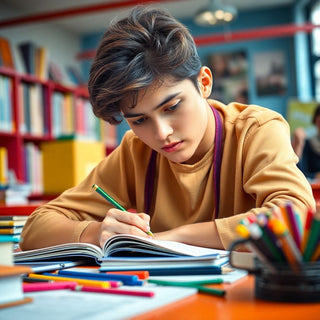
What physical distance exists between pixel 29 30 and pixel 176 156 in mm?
5209

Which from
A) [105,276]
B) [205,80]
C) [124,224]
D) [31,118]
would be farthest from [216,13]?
[105,276]

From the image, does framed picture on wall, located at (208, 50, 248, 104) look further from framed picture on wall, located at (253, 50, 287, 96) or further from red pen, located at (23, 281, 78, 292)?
red pen, located at (23, 281, 78, 292)

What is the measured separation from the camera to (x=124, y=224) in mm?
1044

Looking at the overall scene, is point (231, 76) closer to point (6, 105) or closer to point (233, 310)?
point (6, 105)

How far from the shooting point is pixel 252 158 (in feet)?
3.96

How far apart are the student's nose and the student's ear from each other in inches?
7.3

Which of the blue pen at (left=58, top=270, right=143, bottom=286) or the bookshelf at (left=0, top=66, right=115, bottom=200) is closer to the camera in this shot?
the blue pen at (left=58, top=270, right=143, bottom=286)

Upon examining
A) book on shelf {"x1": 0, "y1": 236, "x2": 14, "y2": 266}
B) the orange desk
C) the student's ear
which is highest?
the student's ear

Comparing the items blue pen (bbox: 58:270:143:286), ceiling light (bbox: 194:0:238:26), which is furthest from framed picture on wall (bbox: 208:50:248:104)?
blue pen (bbox: 58:270:143:286)

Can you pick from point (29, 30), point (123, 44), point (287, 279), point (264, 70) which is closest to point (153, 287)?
point (287, 279)

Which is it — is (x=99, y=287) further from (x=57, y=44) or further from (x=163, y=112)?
(x=57, y=44)

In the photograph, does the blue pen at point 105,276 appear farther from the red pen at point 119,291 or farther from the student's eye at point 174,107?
the student's eye at point 174,107

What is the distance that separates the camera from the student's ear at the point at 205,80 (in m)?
1.32

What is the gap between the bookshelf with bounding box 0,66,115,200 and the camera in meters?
4.34
